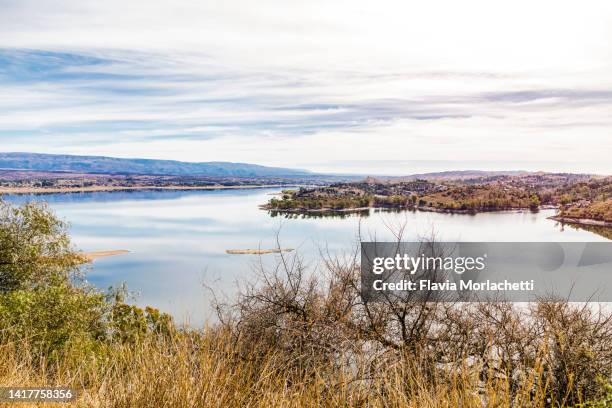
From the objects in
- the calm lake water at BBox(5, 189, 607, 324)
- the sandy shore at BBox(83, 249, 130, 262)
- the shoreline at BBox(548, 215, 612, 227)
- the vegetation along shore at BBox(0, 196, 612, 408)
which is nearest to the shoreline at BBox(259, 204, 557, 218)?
the calm lake water at BBox(5, 189, 607, 324)

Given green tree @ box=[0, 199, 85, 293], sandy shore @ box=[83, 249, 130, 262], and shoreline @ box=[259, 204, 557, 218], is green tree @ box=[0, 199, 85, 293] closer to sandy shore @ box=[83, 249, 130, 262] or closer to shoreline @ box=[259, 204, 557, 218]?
sandy shore @ box=[83, 249, 130, 262]

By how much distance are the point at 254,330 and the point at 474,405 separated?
5342 millimetres

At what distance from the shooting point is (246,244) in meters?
58.4

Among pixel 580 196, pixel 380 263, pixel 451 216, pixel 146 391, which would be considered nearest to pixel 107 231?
pixel 451 216

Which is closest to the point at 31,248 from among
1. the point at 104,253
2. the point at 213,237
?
the point at 104,253

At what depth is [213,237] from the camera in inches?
2581

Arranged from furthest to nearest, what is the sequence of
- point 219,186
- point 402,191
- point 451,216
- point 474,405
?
point 219,186 < point 402,191 < point 451,216 < point 474,405

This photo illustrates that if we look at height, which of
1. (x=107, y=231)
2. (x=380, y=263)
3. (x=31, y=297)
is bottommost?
(x=107, y=231)

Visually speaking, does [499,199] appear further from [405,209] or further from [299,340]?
[299,340]

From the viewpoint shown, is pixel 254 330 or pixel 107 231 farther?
pixel 107 231

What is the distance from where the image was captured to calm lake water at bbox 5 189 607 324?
36875mm

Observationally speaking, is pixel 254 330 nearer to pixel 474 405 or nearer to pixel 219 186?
pixel 474 405

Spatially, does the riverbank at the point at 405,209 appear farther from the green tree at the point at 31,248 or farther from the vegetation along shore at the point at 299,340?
the vegetation along shore at the point at 299,340

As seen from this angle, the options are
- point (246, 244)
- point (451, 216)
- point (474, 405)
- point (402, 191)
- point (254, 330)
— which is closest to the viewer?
point (474, 405)
